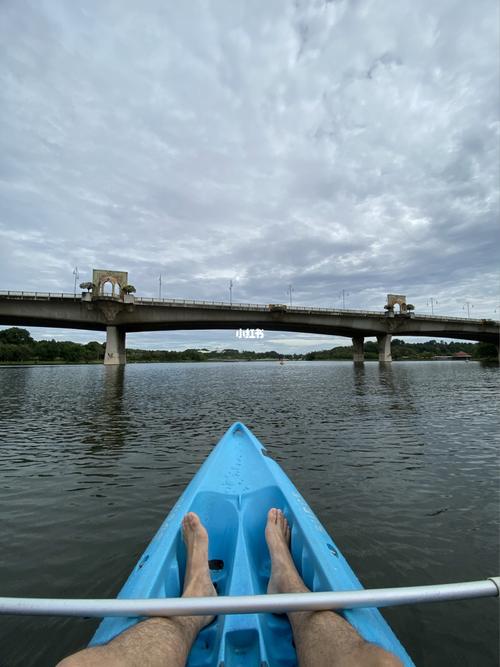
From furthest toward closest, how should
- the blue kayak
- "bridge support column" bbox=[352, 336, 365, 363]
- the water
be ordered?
1. "bridge support column" bbox=[352, 336, 365, 363]
2. the water
3. the blue kayak

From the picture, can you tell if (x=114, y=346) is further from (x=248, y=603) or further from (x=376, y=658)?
(x=376, y=658)

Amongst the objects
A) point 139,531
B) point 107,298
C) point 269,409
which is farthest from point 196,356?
point 139,531

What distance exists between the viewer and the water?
135 inches

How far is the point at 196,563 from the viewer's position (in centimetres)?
340

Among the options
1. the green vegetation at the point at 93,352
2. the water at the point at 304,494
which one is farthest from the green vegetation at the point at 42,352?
the water at the point at 304,494

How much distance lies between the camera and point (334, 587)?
9.30 feet

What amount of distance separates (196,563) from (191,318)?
57.8m

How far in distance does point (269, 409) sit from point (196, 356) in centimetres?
14325

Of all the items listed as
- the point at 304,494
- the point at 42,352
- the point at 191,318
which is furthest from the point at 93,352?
the point at 304,494

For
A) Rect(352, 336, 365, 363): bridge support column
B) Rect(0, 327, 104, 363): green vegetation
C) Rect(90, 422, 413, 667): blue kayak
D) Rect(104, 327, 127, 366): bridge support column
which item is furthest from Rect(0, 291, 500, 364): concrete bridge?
Rect(90, 422, 413, 667): blue kayak

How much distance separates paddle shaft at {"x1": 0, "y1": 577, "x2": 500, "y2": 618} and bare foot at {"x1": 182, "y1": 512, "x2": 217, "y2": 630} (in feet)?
3.31

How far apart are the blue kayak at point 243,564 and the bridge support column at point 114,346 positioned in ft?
192

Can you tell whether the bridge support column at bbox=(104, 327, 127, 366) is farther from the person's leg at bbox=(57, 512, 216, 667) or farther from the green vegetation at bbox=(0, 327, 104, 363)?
the person's leg at bbox=(57, 512, 216, 667)

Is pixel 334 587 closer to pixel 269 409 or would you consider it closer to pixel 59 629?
pixel 59 629
